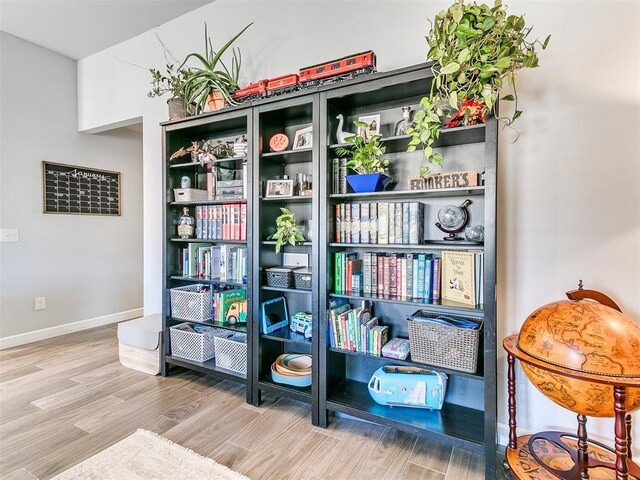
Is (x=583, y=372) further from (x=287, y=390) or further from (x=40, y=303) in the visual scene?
(x=40, y=303)

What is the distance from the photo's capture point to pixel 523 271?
5.57 feet

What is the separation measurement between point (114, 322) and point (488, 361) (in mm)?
4114

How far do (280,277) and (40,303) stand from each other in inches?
116

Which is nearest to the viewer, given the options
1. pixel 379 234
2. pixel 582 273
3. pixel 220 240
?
pixel 582 273

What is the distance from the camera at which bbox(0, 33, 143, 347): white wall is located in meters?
3.15

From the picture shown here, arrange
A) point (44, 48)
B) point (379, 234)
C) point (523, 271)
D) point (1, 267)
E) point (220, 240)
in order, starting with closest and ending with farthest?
point (523, 271) < point (379, 234) < point (220, 240) < point (1, 267) < point (44, 48)

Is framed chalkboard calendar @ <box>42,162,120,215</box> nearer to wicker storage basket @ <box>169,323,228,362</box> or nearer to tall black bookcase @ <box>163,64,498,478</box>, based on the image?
tall black bookcase @ <box>163,64,498,478</box>

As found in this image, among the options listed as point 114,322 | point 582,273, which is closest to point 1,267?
point 114,322

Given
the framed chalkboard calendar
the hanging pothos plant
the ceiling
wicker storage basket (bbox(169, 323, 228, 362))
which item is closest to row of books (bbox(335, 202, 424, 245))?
the hanging pothos plant

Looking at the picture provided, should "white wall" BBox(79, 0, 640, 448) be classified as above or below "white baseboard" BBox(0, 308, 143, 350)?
above

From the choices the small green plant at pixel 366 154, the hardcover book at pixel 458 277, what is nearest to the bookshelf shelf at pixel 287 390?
the hardcover book at pixel 458 277

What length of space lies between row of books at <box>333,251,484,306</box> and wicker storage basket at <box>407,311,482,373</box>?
0.14 m

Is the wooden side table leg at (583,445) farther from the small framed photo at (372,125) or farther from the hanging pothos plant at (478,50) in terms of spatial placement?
the small framed photo at (372,125)

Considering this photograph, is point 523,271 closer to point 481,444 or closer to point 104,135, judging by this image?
point 481,444
